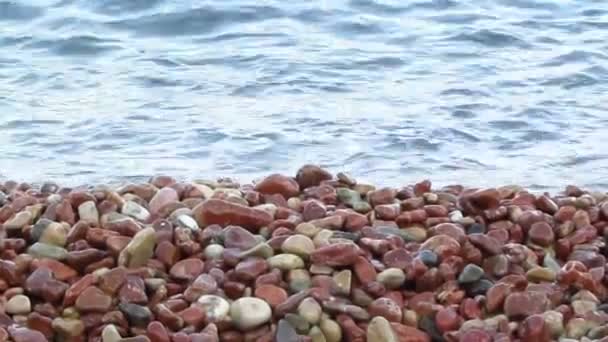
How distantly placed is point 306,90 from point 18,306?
159 inches

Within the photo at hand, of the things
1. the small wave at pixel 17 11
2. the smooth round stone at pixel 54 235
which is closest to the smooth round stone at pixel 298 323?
the smooth round stone at pixel 54 235

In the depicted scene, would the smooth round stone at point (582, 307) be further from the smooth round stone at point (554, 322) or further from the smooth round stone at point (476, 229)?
the smooth round stone at point (476, 229)

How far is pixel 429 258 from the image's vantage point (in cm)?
352

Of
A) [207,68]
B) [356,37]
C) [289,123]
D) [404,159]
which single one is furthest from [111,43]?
[404,159]

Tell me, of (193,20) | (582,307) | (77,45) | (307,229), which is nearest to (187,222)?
(307,229)

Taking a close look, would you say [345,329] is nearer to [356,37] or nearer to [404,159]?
[404,159]

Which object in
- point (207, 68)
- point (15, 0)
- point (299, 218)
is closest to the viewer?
point (299, 218)

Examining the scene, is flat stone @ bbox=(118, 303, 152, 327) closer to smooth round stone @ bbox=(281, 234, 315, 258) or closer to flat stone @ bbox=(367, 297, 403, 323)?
smooth round stone @ bbox=(281, 234, 315, 258)

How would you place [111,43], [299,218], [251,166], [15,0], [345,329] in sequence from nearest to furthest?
[345,329] → [299,218] → [251,166] → [111,43] → [15,0]

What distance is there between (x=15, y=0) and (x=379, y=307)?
733cm

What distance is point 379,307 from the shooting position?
3.33m

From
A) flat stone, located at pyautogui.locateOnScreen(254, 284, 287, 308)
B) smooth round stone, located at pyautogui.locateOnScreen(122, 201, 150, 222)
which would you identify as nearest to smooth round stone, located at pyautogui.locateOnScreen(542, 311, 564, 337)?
flat stone, located at pyautogui.locateOnScreen(254, 284, 287, 308)

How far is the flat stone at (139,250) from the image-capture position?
3516mm

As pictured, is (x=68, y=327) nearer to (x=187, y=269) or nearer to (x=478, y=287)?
(x=187, y=269)
